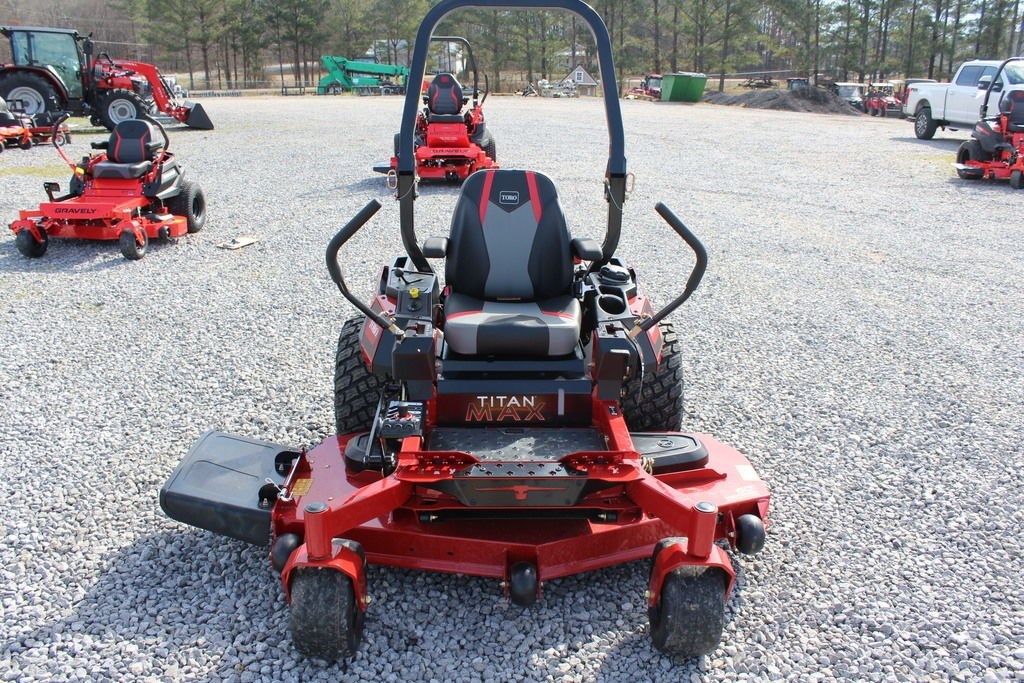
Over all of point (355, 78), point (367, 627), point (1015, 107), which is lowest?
point (367, 627)

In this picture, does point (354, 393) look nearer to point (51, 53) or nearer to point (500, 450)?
point (500, 450)

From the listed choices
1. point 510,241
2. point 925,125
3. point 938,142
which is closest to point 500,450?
point 510,241

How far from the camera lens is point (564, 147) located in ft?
49.0

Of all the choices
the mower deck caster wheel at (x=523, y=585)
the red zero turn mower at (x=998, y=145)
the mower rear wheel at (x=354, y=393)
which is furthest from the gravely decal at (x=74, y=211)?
the red zero turn mower at (x=998, y=145)

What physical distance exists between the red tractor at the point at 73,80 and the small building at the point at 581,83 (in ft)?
77.4

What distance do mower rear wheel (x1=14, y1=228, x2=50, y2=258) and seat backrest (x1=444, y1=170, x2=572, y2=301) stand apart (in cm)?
513

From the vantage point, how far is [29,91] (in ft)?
48.8

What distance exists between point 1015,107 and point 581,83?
90.8 ft

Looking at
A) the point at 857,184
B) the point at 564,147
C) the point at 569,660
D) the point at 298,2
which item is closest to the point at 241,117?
the point at 564,147

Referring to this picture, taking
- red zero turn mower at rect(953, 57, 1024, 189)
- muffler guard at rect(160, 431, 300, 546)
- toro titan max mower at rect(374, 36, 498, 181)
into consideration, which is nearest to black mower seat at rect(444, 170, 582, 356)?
muffler guard at rect(160, 431, 300, 546)

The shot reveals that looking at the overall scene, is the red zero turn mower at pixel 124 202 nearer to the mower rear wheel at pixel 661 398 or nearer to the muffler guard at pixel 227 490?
the muffler guard at pixel 227 490

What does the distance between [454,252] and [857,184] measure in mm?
9678

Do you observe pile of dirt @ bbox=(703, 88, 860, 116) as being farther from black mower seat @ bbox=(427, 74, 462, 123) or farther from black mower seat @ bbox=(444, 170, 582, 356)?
black mower seat @ bbox=(444, 170, 582, 356)

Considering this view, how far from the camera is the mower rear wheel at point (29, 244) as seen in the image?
22.5ft
